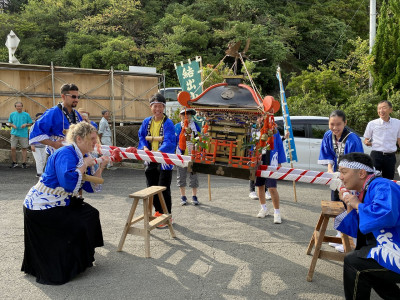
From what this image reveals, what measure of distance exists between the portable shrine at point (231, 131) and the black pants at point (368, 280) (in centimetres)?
144

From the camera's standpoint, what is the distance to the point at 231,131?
14.0ft

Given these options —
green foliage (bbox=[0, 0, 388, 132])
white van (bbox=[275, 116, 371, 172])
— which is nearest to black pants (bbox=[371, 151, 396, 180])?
white van (bbox=[275, 116, 371, 172])

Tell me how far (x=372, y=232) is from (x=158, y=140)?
3510 mm

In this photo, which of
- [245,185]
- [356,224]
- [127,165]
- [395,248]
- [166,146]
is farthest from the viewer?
[127,165]

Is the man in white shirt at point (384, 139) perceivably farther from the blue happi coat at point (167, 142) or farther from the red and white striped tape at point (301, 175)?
the blue happi coat at point (167, 142)

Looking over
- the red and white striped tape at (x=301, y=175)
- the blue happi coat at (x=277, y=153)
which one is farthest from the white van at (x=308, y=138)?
the red and white striped tape at (x=301, y=175)

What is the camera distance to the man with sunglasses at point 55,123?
5180 mm

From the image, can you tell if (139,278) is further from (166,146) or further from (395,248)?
(395,248)

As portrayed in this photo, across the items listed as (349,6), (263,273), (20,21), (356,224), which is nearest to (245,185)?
(263,273)

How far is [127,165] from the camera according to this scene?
11.9 metres

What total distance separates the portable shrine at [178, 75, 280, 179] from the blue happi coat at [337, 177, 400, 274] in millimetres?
1376

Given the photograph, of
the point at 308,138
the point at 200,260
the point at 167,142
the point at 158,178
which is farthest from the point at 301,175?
the point at 308,138

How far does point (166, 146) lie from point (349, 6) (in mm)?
23831

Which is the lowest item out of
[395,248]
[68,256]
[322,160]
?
[68,256]
